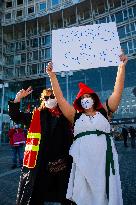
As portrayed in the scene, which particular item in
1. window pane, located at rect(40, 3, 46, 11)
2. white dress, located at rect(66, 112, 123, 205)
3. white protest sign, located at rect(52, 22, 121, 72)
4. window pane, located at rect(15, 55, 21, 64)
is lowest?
white dress, located at rect(66, 112, 123, 205)

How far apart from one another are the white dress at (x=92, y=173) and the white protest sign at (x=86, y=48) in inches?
29.5

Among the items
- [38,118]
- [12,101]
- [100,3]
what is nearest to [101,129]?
[38,118]

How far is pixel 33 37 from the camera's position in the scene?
44.4 m

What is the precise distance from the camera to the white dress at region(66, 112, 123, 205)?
2475 mm

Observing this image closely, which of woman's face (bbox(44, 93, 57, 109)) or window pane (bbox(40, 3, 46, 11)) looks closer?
woman's face (bbox(44, 93, 57, 109))

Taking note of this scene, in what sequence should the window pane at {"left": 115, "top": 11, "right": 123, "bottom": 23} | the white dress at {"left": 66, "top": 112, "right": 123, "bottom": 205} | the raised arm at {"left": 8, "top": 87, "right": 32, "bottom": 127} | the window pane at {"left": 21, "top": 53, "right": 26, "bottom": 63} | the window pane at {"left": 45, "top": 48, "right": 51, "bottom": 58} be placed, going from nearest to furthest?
the white dress at {"left": 66, "top": 112, "right": 123, "bottom": 205}
the raised arm at {"left": 8, "top": 87, "right": 32, "bottom": 127}
the window pane at {"left": 115, "top": 11, "right": 123, "bottom": 23}
the window pane at {"left": 45, "top": 48, "right": 51, "bottom": 58}
the window pane at {"left": 21, "top": 53, "right": 26, "bottom": 63}

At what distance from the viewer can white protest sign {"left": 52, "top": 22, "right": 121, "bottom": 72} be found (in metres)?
3.06

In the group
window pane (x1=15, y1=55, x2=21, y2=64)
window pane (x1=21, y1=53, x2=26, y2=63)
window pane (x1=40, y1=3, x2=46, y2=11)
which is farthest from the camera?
window pane (x1=15, y1=55, x2=21, y2=64)

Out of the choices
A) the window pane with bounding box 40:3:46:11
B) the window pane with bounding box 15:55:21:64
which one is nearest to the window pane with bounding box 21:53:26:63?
the window pane with bounding box 15:55:21:64

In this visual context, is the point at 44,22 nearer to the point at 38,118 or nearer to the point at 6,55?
the point at 6,55

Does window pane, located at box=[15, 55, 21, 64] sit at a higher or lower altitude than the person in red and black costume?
higher

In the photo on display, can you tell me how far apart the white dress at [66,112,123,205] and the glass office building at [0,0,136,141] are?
31.4m

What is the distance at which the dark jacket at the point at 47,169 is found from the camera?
277cm

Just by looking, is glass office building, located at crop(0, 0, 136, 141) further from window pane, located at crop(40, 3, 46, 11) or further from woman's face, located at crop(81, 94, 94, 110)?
woman's face, located at crop(81, 94, 94, 110)
